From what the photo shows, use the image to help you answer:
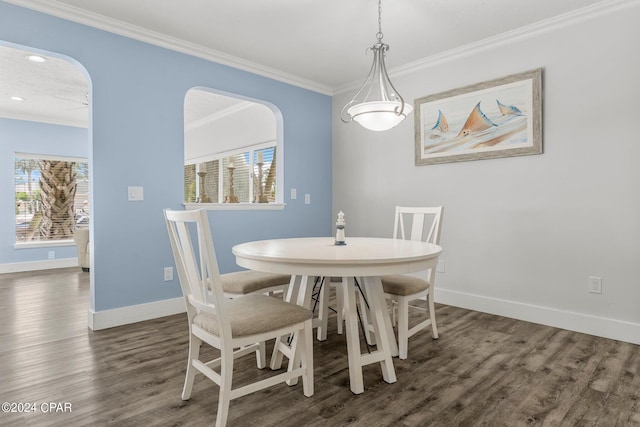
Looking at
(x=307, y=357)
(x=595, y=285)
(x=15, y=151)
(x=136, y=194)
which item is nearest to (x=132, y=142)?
(x=136, y=194)

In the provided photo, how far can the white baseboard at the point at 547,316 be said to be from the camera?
2537mm

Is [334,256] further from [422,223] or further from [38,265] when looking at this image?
[38,265]

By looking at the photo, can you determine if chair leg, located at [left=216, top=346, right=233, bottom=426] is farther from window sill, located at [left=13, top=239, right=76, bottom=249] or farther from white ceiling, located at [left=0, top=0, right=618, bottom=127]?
window sill, located at [left=13, top=239, right=76, bottom=249]

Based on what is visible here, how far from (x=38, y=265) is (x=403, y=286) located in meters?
6.07

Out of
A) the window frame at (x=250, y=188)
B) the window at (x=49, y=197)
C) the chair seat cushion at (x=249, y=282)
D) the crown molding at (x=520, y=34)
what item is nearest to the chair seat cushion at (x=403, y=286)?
the chair seat cushion at (x=249, y=282)

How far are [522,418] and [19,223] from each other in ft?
23.1

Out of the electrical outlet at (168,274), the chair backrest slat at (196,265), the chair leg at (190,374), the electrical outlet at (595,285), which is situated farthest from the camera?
the electrical outlet at (168,274)

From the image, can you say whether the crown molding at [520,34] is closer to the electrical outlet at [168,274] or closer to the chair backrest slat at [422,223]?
the chair backrest slat at [422,223]

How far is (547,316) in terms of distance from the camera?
2.88 m

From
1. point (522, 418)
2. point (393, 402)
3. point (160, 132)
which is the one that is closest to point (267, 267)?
point (393, 402)

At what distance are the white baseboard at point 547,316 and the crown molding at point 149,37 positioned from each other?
278 centimetres

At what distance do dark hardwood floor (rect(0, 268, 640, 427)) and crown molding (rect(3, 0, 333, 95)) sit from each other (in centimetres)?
231

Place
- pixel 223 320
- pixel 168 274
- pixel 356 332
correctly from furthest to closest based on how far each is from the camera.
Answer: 1. pixel 168 274
2. pixel 356 332
3. pixel 223 320

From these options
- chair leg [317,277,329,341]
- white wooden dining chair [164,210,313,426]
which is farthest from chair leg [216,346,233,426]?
chair leg [317,277,329,341]
